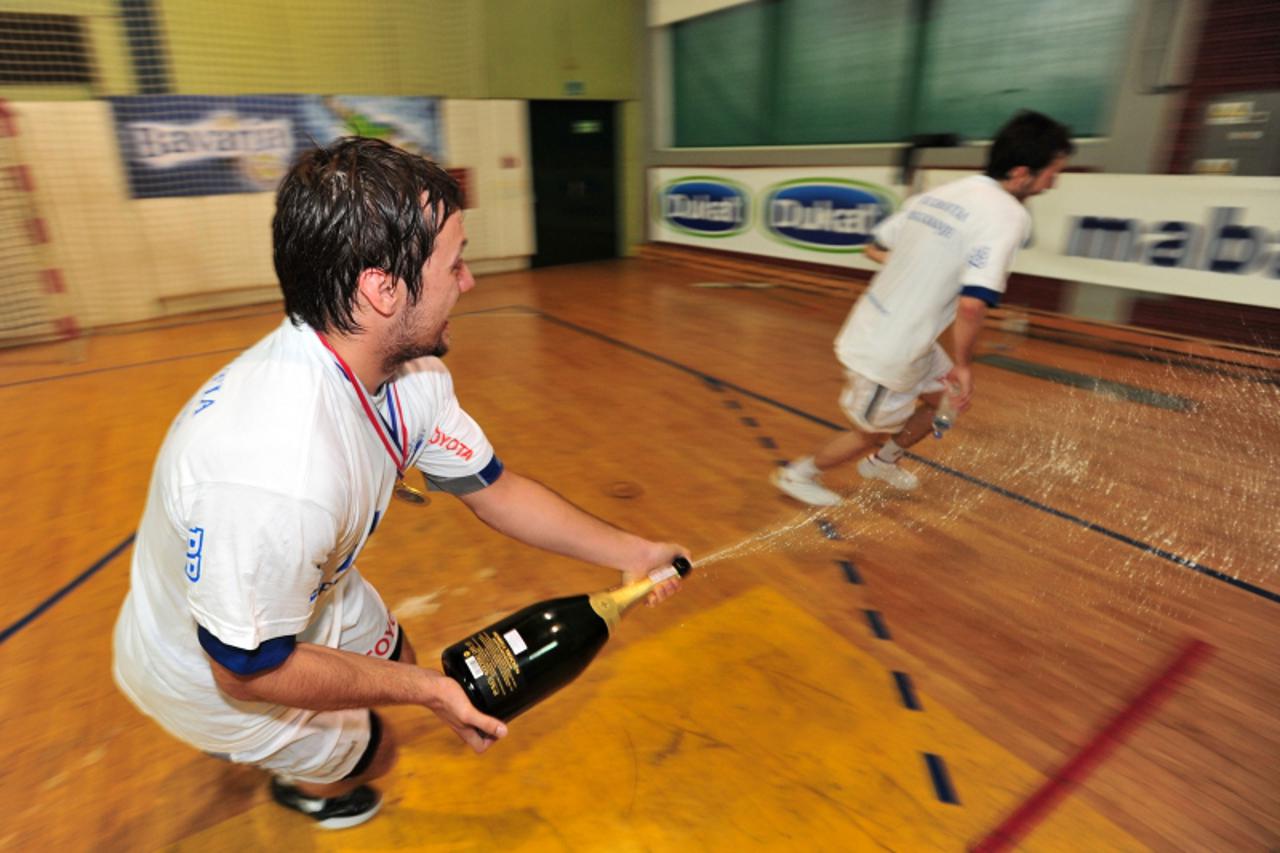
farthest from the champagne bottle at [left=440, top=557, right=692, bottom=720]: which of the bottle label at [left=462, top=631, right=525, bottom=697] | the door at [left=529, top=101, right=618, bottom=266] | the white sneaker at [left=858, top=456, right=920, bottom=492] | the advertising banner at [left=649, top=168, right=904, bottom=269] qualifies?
the door at [left=529, top=101, right=618, bottom=266]

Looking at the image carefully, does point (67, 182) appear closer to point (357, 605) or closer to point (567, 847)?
point (357, 605)

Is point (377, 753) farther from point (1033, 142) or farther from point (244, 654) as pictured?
point (1033, 142)

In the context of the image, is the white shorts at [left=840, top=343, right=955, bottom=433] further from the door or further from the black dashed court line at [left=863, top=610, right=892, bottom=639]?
the door

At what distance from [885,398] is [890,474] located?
72 centimetres

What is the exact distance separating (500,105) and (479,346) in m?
5.39

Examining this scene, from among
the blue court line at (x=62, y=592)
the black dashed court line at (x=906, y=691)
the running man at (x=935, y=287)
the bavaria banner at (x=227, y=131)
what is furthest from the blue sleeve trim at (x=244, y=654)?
the bavaria banner at (x=227, y=131)

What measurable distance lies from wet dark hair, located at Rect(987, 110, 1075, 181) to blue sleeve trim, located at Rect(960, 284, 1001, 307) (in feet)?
1.85

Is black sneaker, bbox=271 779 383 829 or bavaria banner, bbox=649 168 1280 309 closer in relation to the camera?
black sneaker, bbox=271 779 383 829

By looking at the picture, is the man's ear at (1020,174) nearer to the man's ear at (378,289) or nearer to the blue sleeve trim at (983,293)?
the blue sleeve trim at (983,293)

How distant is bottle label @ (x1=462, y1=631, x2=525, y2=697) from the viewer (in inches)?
62.7

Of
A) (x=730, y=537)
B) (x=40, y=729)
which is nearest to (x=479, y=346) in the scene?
(x=730, y=537)

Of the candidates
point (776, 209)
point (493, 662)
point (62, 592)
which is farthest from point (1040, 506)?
point (776, 209)

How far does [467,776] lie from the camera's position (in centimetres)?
213

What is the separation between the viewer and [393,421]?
1.72m
